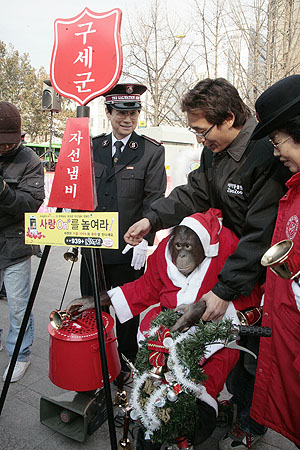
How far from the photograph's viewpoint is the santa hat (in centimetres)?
191

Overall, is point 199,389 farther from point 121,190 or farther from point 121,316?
point 121,190

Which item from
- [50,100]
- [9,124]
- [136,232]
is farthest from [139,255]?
[50,100]

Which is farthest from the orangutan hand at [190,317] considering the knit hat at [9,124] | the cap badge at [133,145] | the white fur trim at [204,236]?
the knit hat at [9,124]

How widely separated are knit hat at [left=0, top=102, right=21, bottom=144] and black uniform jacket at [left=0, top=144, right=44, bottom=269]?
184mm

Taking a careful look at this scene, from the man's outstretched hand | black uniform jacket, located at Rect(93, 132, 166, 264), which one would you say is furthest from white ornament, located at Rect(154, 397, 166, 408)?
black uniform jacket, located at Rect(93, 132, 166, 264)

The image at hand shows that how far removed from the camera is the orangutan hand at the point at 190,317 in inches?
70.0

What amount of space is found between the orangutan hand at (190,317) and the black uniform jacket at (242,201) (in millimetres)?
108

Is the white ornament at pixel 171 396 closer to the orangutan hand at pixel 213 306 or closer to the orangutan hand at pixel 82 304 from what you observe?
the orangutan hand at pixel 213 306

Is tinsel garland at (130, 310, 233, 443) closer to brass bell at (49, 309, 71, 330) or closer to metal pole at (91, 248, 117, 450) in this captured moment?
metal pole at (91, 248, 117, 450)

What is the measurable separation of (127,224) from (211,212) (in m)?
0.88

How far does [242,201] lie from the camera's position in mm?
1952

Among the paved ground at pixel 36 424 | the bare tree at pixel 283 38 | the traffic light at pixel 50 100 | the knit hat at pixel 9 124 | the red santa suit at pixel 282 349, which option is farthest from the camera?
the bare tree at pixel 283 38

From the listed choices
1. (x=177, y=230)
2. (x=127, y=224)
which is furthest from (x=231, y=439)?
(x=127, y=224)

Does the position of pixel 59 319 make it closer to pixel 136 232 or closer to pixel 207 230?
pixel 136 232
